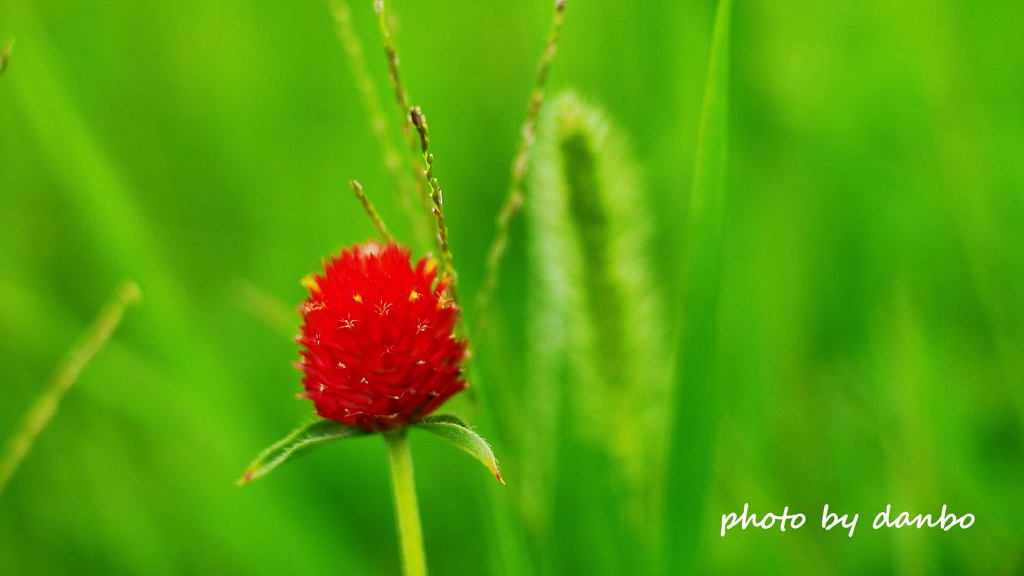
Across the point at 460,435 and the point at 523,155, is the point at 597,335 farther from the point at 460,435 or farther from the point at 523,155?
the point at 460,435

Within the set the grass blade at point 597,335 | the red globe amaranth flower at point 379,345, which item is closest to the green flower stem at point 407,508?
the red globe amaranth flower at point 379,345

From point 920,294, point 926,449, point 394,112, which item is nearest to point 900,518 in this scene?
point 926,449

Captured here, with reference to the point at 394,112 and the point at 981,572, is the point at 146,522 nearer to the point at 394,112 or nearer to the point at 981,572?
the point at 394,112

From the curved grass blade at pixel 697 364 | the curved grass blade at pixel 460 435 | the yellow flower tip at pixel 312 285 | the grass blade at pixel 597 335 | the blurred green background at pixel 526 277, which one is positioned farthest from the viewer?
the blurred green background at pixel 526 277

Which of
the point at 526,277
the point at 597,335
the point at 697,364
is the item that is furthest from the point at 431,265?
the point at 526,277

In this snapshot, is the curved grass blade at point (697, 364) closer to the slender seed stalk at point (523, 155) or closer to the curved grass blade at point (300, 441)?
the slender seed stalk at point (523, 155)

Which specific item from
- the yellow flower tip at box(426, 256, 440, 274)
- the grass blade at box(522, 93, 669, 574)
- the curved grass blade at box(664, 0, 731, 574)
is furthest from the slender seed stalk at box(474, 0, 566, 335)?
the grass blade at box(522, 93, 669, 574)

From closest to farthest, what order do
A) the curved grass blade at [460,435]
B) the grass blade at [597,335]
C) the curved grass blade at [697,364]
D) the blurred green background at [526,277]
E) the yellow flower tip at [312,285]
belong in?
the curved grass blade at [460,435] → the yellow flower tip at [312,285] → the curved grass blade at [697,364] → the grass blade at [597,335] → the blurred green background at [526,277]

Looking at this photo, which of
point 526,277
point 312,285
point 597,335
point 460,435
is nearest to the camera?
point 460,435
